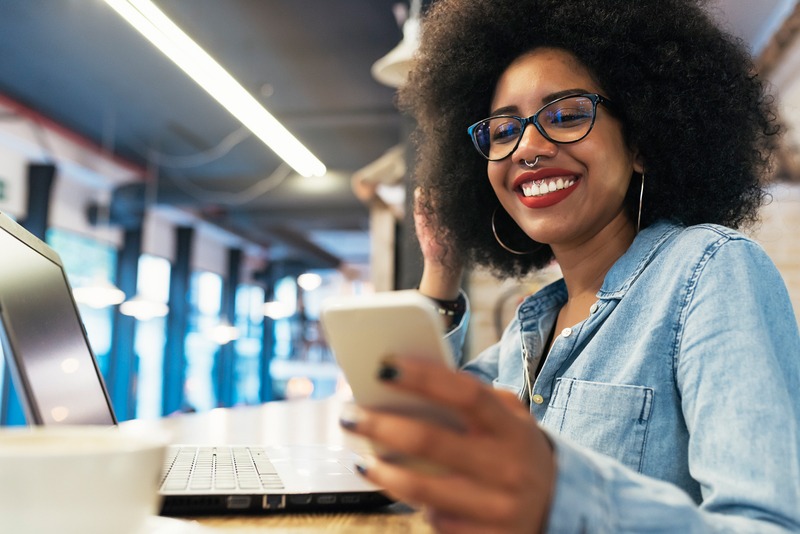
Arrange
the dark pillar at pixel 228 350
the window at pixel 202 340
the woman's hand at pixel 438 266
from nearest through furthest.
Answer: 1. the woman's hand at pixel 438 266
2. the window at pixel 202 340
3. the dark pillar at pixel 228 350

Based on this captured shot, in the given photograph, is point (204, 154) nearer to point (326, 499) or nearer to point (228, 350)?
point (228, 350)

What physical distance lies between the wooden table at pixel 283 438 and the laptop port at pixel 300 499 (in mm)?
14

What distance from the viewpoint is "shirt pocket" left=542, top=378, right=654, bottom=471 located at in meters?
0.86

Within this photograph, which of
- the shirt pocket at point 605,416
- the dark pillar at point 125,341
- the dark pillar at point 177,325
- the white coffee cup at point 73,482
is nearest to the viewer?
the white coffee cup at point 73,482

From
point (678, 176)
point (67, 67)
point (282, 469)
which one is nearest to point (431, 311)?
point (282, 469)

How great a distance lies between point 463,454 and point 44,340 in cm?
60

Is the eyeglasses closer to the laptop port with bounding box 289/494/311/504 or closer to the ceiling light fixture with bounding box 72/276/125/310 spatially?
the laptop port with bounding box 289/494/311/504

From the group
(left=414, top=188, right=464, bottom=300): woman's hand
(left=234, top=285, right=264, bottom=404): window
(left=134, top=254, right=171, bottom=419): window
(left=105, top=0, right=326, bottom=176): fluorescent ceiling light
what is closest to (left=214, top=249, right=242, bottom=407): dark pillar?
(left=234, top=285, right=264, bottom=404): window

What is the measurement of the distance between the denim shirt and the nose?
0.22 meters

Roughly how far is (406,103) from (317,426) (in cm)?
86

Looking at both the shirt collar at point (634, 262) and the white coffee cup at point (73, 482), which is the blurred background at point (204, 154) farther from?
the white coffee cup at point (73, 482)

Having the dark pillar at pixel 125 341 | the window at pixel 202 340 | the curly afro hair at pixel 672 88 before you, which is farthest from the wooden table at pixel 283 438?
the window at pixel 202 340

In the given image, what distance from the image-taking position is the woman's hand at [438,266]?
162cm

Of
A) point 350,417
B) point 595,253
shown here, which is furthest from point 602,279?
point 350,417
